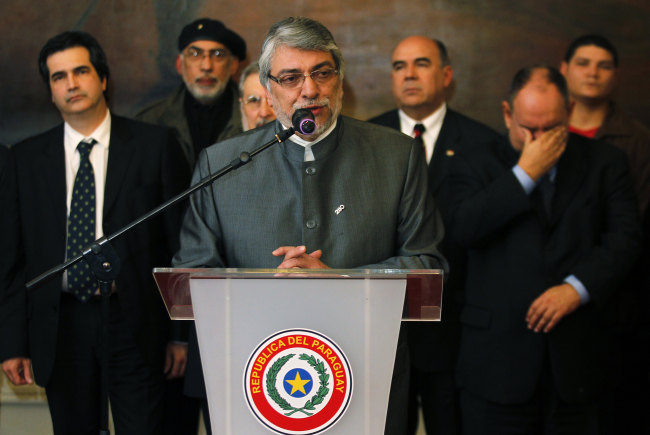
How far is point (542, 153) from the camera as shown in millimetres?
3143

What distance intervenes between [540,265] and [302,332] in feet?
5.33

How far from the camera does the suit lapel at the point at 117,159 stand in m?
3.32

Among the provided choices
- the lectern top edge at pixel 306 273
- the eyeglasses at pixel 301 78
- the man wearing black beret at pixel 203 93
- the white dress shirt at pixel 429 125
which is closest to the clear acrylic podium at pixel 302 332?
the lectern top edge at pixel 306 273

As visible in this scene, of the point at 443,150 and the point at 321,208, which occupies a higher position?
the point at 443,150

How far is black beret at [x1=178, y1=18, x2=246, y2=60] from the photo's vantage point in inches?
171

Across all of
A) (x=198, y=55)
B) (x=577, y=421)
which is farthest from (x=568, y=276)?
(x=198, y=55)

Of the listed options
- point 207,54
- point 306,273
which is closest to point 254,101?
point 207,54

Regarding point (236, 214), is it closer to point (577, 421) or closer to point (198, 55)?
point (577, 421)

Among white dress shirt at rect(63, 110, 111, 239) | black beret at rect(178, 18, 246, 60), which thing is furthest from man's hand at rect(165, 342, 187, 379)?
black beret at rect(178, 18, 246, 60)

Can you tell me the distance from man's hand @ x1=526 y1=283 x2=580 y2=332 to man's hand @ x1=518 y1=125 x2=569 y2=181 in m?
0.46

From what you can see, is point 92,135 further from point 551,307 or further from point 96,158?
point 551,307

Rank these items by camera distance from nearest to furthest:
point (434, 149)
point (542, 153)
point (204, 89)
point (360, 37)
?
point (542, 153) → point (434, 149) → point (204, 89) → point (360, 37)

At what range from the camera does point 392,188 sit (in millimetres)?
2479

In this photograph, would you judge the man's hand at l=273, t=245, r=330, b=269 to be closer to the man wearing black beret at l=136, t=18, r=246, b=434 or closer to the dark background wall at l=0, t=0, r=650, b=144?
the man wearing black beret at l=136, t=18, r=246, b=434
